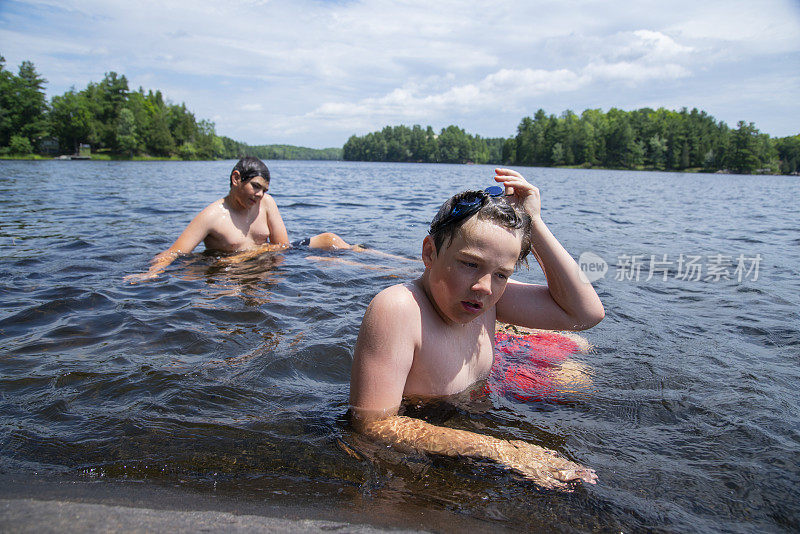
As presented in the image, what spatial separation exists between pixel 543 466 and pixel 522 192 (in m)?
1.26

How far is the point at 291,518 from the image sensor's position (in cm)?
161

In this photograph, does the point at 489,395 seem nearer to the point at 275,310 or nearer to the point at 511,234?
the point at 511,234

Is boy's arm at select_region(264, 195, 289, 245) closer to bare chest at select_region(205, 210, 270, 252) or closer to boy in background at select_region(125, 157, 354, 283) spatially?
boy in background at select_region(125, 157, 354, 283)

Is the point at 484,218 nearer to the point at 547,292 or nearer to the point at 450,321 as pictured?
the point at 450,321

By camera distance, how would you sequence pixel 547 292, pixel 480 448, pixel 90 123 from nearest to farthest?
pixel 480 448 → pixel 547 292 → pixel 90 123

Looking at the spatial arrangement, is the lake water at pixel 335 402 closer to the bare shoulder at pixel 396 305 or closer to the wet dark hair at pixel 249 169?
the bare shoulder at pixel 396 305

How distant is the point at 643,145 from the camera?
330ft

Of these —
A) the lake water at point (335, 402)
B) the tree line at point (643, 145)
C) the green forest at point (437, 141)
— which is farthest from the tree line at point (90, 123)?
the lake water at point (335, 402)

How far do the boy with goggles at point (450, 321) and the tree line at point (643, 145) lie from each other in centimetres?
10658

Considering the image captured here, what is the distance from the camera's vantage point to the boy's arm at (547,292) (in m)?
2.47

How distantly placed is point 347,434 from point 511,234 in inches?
48.5

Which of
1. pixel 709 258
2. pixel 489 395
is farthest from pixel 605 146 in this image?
pixel 489 395

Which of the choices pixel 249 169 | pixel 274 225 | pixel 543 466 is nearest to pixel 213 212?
pixel 249 169

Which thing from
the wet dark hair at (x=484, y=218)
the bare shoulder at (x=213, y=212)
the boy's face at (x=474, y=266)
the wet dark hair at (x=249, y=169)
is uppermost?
the wet dark hair at (x=249, y=169)
